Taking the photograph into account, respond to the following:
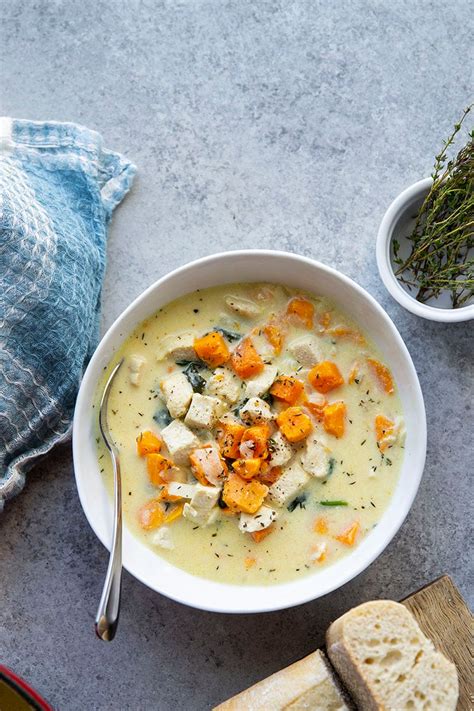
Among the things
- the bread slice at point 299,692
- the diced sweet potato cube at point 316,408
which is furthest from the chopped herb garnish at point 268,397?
the bread slice at point 299,692

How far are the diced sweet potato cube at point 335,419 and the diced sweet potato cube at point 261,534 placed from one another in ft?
1.20

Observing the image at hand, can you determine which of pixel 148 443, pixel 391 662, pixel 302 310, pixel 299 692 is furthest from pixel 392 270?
pixel 299 692

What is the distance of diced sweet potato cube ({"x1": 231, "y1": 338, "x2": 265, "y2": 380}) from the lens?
2.51m

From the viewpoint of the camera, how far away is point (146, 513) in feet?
8.29

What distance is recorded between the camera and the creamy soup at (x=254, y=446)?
2.47m

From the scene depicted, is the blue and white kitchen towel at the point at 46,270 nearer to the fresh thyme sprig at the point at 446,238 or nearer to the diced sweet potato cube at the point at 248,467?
the diced sweet potato cube at the point at 248,467

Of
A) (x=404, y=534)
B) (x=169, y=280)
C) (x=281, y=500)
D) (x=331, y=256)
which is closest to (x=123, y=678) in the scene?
(x=281, y=500)

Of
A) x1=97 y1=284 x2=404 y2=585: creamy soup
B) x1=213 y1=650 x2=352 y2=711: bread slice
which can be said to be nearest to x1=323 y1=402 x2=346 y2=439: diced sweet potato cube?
x1=97 y1=284 x2=404 y2=585: creamy soup

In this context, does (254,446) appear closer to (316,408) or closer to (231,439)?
(231,439)

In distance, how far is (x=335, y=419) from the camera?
8.14 ft

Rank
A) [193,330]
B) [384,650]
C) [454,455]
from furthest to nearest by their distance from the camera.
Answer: [454,455] → [193,330] → [384,650]

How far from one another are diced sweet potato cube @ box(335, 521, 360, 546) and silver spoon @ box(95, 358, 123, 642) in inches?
27.9

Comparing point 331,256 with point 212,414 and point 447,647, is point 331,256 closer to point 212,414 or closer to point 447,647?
point 212,414

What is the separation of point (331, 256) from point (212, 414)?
0.76m
